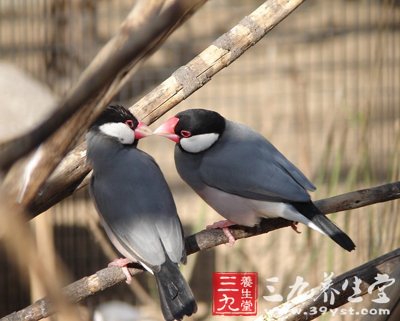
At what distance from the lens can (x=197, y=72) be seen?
1255 millimetres

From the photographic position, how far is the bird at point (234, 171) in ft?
4.14

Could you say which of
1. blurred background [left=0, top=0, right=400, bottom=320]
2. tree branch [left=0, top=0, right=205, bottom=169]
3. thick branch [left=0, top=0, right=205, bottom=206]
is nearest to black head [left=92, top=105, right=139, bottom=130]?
thick branch [left=0, top=0, right=205, bottom=206]

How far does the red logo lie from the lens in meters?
1.49

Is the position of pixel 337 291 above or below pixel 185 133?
below

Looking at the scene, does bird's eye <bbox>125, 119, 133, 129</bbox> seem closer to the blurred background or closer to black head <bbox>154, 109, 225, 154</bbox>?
black head <bbox>154, 109, 225, 154</bbox>

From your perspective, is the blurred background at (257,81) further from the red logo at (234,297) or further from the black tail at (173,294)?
the black tail at (173,294)

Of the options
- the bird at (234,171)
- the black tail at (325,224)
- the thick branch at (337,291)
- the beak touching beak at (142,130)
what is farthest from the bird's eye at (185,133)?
the thick branch at (337,291)

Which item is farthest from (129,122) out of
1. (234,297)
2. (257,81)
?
(257,81)

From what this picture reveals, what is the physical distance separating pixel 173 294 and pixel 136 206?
15 cm

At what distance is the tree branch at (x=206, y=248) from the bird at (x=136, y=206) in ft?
0.18

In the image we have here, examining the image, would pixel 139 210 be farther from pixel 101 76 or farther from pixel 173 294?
pixel 101 76

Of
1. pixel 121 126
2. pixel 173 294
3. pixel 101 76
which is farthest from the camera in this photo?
pixel 121 126

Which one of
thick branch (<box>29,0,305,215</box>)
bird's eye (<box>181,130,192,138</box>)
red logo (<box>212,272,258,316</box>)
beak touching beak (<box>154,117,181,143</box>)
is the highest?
thick branch (<box>29,0,305,215</box>)

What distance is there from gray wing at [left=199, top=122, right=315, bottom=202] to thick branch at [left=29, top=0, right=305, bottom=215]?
0.13 meters
